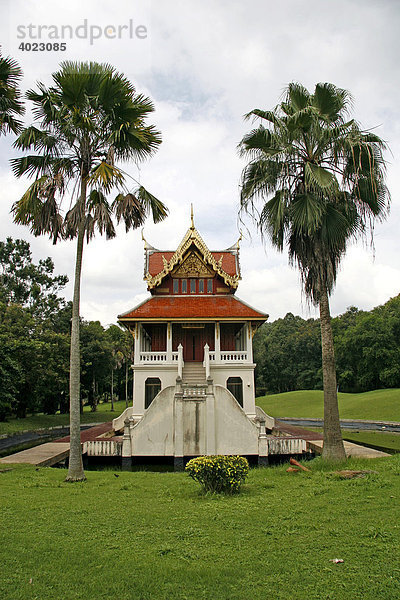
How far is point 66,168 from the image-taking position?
39.3 feet

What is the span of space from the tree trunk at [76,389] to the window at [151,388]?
898cm

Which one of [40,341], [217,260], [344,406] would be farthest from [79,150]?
[344,406]

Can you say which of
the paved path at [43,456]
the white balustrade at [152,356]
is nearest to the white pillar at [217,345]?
the white balustrade at [152,356]

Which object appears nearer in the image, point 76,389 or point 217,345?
point 76,389

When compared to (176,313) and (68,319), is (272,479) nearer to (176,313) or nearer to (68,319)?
(176,313)

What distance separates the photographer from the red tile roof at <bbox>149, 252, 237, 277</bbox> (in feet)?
84.1

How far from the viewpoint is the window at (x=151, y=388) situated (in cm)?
2016

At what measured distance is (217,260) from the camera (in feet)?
84.6

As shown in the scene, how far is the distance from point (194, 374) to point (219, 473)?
1201cm

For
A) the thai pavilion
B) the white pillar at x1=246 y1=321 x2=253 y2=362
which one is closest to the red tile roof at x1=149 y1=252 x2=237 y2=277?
the thai pavilion

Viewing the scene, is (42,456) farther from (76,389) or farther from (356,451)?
(356,451)

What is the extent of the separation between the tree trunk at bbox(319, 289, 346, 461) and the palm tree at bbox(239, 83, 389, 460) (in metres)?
0.03

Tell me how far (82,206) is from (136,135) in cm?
256

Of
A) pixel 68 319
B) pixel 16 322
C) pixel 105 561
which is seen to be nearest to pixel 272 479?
pixel 105 561
